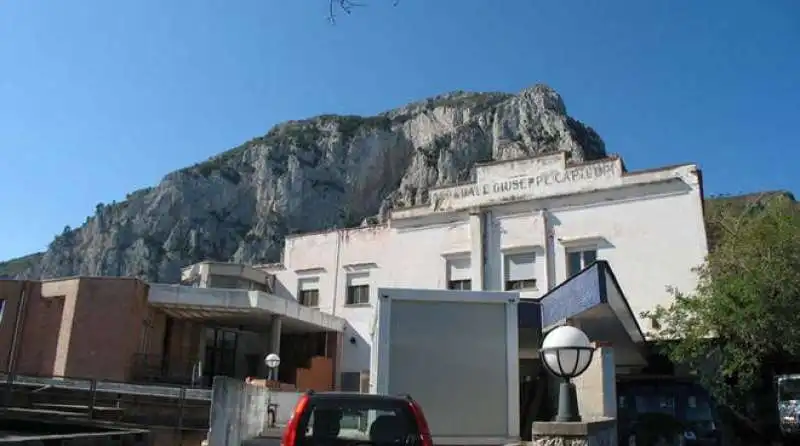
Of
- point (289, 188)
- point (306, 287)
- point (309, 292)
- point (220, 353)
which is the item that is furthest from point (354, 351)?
point (289, 188)

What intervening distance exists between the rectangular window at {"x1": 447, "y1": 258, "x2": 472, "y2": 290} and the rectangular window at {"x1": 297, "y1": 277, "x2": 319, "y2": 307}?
654 cm

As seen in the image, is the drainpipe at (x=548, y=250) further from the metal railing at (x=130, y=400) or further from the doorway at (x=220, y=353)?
the doorway at (x=220, y=353)

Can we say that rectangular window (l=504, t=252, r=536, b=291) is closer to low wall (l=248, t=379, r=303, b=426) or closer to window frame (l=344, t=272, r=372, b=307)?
window frame (l=344, t=272, r=372, b=307)

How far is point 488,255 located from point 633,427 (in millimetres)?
11802

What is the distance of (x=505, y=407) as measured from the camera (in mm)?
9578

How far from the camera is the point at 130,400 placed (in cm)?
1809

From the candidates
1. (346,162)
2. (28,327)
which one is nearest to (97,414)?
(28,327)

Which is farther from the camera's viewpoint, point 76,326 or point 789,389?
point 76,326

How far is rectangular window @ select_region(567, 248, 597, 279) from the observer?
903 inches

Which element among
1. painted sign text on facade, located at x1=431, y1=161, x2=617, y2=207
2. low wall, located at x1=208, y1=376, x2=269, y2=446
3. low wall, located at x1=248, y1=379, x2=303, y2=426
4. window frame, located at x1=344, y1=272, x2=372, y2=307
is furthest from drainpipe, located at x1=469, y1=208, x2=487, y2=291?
low wall, located at x1=208, y1=376, x2=269, y2=446

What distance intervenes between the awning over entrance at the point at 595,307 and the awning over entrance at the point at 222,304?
1198 cm

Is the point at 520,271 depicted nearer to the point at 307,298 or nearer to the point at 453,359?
the point at 307,298

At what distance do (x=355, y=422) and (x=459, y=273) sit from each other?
784 inches

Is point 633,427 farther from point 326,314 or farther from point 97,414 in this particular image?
point 326,314
